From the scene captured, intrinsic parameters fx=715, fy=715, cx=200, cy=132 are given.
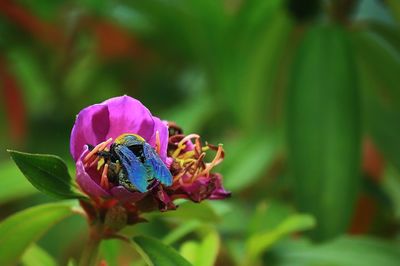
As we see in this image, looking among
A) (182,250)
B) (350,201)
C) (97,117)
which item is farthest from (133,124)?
(350,201)

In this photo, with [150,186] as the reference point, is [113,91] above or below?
above

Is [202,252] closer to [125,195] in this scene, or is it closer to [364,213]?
[125,195]

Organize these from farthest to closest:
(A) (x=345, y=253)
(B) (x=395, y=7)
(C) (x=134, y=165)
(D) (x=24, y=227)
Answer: (B) (x=395, y=7)
(A) (x=345, y=253)
(D) (x=24, y=227)
(C) (x=134, y=165)

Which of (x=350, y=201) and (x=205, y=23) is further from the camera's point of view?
(x=205, y=23)

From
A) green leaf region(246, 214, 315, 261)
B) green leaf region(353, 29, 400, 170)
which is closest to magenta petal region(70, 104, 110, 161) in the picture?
green leaf region(246, 214, 315, 261)

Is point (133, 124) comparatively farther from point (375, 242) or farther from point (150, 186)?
point (375, 242)

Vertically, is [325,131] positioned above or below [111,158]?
above

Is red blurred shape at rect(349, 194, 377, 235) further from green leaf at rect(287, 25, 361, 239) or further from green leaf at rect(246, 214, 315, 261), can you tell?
green leaf at rect(246, 214, 315, 261)

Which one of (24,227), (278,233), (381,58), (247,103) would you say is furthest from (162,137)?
(247,103)
